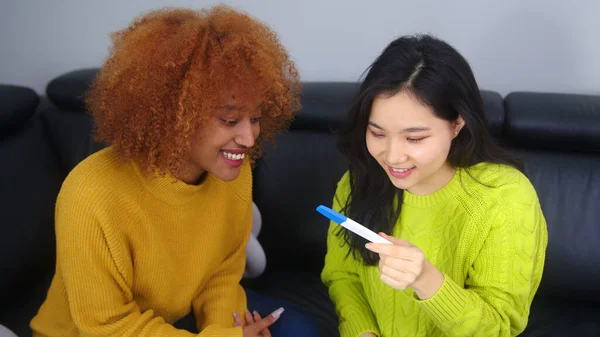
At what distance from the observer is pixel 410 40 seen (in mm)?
1108

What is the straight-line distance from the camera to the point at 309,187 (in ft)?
5.71

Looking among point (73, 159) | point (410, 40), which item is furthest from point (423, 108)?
point (73, 159)

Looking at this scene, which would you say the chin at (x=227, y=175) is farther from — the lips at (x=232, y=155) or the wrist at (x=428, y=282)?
the wrist at (x=428, y=282)

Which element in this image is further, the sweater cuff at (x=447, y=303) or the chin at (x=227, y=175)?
the chin at (x=227, y=175)

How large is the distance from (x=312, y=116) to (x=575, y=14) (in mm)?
727

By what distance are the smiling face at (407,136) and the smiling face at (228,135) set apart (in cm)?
21

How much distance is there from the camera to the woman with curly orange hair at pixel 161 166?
1.03 meters

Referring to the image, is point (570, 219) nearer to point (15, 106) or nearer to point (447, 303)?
point (447, 303)

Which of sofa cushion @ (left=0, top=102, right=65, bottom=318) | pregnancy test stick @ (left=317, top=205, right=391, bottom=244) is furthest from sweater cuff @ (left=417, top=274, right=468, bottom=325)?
sofa cushion @ (left=0, top=102, right=65, bottom=318)

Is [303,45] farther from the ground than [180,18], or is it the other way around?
[180,18]

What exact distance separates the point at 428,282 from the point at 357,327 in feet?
1.03

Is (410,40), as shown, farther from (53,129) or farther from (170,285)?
(53,129)

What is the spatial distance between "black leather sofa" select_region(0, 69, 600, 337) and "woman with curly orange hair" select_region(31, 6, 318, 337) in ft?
1.29

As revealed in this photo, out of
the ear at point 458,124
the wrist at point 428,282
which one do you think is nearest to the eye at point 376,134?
the ear at point 458,124
